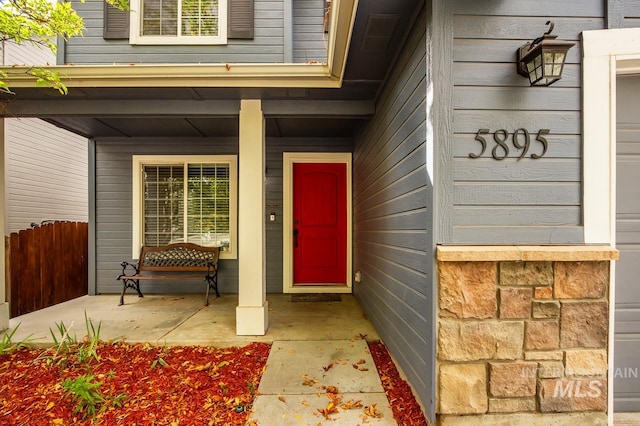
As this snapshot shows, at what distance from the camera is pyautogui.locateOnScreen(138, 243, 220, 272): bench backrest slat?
4227mm

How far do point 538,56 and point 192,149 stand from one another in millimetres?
4340

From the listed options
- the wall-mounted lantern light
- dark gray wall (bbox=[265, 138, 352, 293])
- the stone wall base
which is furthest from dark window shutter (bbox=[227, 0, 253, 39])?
the stone wall base

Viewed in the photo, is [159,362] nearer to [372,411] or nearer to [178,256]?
[372,411]

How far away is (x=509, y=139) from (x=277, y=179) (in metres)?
3.35

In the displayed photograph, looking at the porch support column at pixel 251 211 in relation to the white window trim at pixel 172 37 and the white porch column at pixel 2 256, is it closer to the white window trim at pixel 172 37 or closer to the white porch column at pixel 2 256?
the white window trim at pixel 172 37

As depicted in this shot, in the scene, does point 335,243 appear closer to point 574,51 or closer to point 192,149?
point 192,149

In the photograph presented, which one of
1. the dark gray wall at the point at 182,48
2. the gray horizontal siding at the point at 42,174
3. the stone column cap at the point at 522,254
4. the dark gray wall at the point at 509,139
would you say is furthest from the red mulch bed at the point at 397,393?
the gray horizontal siding at the point at 42,174

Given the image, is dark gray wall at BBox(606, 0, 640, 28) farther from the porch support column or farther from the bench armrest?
the bench armrest

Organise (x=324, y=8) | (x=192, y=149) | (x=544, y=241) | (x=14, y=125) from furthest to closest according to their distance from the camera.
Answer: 1. (x=14, y=125)
2. (x=192, y=149)
3. (x=324, y=8)
4. (x=544, y=241)

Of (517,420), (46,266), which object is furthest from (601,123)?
(46,266)

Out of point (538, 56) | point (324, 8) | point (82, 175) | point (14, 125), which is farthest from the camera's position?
point (82, 175)

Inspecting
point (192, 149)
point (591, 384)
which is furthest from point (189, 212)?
point (591, 384)

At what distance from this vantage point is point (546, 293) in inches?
62.4

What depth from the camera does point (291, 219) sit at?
4.45 m
